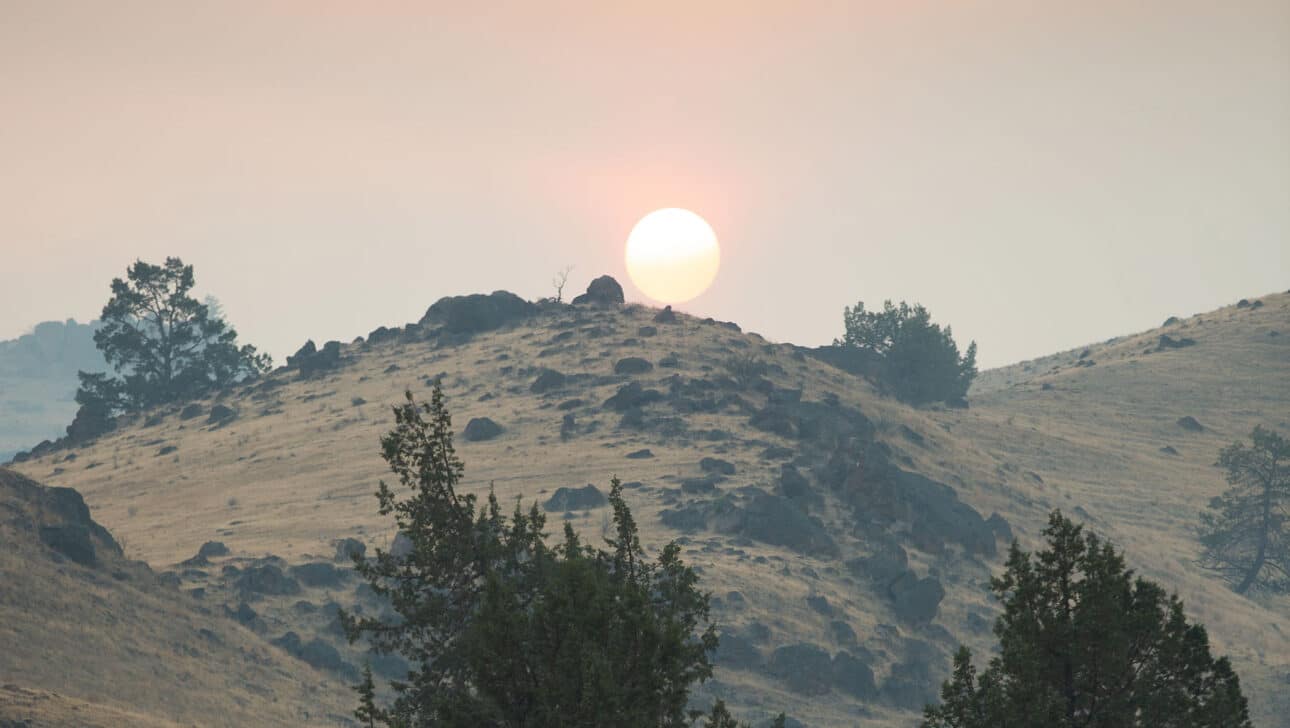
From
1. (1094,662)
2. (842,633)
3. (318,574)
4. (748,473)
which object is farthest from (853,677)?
(1094,662)

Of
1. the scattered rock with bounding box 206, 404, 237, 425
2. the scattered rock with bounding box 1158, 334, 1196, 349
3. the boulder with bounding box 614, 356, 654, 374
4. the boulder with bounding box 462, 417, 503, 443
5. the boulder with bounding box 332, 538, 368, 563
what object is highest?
the scattered rock with bounding box 1158, 334, 1196, 349

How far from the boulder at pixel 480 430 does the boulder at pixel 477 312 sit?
30561mm

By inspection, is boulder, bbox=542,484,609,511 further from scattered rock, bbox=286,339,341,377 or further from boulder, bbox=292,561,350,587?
scattered rock, bbox=286,339,341,377

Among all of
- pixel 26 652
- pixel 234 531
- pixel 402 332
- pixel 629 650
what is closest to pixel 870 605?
pixel 234 531

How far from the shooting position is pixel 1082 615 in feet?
69.3

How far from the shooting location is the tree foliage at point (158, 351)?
125m

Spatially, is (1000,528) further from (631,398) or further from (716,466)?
(631,398)

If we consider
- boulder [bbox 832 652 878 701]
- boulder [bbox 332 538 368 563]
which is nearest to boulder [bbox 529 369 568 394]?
boulder [bbox 332 538 368 563]

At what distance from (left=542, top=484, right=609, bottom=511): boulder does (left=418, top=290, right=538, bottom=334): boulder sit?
47179 millimetres

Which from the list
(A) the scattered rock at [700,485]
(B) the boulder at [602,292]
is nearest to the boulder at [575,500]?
(A) the scattered rock at [700,485]

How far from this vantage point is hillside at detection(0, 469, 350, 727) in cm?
4734

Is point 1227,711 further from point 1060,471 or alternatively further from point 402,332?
point 402,332

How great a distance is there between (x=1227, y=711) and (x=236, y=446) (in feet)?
282

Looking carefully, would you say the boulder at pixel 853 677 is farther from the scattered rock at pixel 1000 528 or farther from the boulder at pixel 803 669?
the scattered rock at pixel 1000 528
